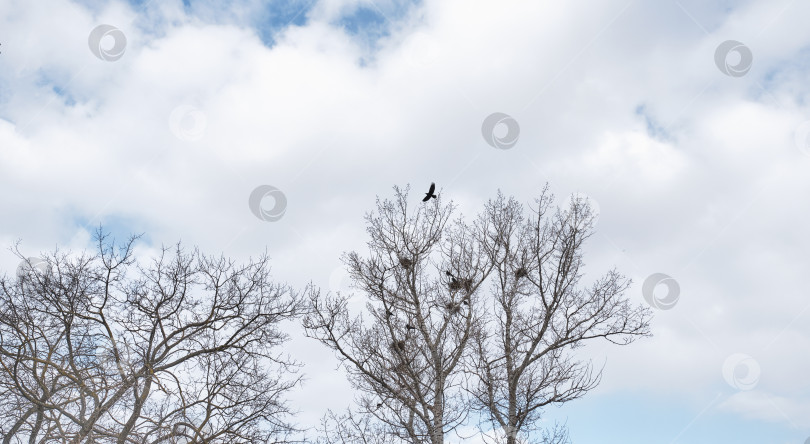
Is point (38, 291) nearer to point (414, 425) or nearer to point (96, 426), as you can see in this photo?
point (96, 426)

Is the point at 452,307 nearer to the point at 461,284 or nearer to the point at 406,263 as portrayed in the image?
the point at 461,284

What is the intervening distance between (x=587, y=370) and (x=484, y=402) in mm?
2565

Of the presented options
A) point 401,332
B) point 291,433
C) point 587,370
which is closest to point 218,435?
point 291,433

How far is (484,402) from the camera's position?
477 inches

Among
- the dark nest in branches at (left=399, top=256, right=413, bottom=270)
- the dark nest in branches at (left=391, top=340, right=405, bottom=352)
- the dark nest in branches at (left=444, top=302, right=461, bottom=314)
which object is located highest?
the dark nest in branches at (left=399, top=256, right=413, bottom=270)

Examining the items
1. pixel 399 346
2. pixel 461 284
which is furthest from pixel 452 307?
pixel 399 346

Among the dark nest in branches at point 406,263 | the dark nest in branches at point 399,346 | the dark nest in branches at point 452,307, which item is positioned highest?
the dark nest in branches at point 406,263

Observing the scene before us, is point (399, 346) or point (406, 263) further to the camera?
point (406, 263)

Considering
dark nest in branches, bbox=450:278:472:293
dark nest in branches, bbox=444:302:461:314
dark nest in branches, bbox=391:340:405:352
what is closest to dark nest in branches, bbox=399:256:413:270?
dark nest in branches, bbox=450:278:472:293

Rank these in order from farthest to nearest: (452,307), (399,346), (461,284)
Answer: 1. (461,284)
2. (452,307)
3. (399,346)

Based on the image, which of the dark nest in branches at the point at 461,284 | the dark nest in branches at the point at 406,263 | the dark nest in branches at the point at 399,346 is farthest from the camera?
the dark nest in branches at the point at 406,263

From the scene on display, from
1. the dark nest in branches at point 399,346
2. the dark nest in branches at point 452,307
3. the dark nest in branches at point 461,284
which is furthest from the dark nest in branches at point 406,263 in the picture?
the dark nest in branches at point 399,346

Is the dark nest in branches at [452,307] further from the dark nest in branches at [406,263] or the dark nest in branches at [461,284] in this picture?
the dark nest in branches at [406,263]

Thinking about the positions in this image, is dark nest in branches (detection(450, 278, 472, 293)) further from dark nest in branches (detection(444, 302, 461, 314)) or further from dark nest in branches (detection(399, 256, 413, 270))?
dark nest in branches (detection(399, 256, 413, 270))
